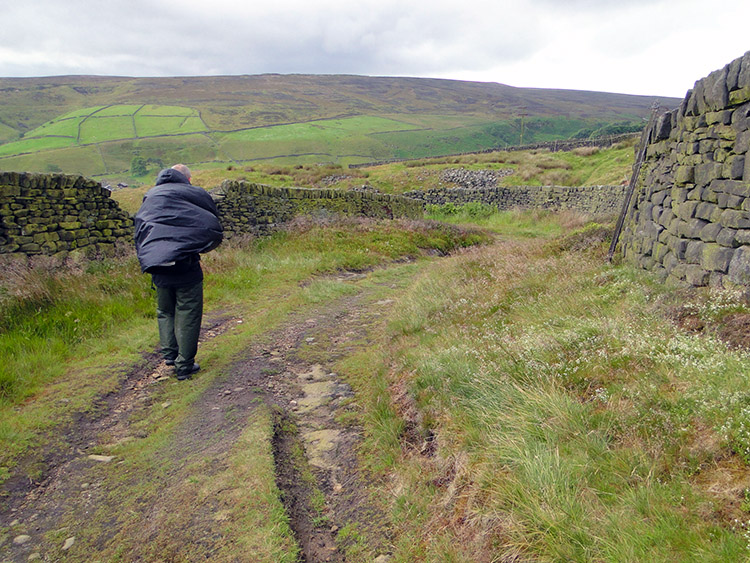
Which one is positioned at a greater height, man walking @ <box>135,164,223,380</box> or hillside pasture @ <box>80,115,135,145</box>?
hillside pasture @ <box>80,115,135,145</box>

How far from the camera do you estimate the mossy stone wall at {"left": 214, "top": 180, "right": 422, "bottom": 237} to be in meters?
12.1

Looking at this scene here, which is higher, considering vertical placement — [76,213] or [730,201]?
[730,201]

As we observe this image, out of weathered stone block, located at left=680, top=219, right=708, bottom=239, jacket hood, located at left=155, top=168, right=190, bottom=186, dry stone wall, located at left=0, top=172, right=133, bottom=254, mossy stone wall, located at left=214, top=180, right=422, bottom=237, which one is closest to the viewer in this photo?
weathered stone block, located at left=680, top=219, right=708, bottom=239

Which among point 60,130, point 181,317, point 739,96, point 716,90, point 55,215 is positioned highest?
point 60,130

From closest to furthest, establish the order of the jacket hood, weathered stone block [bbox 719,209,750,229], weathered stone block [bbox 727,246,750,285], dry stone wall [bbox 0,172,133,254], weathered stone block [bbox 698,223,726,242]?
weathered stone block [bbox 727,246,750,285] → weathered stone block [bbox 719,209,750,229] → weathered stone block [bbox 698,223,726,242] → the jacket hood → dry stone wall [bbox 0,172,133,254]

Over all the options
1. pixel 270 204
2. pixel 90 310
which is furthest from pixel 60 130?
pixel 90 310

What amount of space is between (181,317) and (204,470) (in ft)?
7.23

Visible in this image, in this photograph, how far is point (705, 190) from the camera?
4.90 meters

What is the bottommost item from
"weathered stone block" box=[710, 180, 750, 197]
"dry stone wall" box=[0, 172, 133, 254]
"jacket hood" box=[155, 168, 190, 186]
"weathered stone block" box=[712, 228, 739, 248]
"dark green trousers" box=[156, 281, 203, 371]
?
"dark green trousers" box=[156, 281, 203, 371]

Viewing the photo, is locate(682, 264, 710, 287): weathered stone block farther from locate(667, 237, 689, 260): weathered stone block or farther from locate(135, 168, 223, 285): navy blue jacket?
locate(135, 168, 223, 285): navy blue jacket

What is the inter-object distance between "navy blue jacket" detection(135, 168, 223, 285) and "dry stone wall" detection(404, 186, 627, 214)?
1803 cm

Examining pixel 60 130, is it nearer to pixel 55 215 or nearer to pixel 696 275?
pixel 55 215

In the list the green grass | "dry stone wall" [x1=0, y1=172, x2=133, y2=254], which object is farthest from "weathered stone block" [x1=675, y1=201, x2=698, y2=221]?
the green grass

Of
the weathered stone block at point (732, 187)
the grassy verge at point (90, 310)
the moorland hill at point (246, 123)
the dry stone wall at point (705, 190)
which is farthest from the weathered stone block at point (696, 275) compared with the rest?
the moorland hill at point (246, 123)
